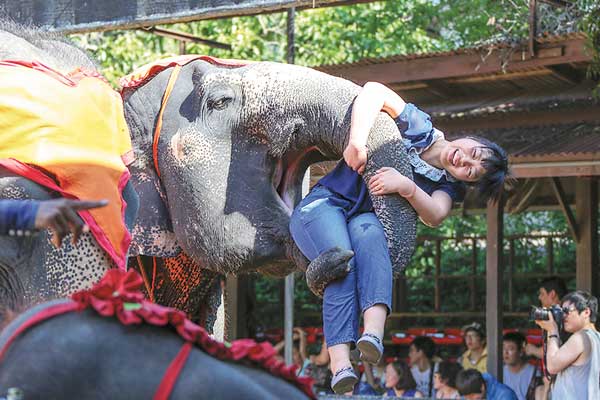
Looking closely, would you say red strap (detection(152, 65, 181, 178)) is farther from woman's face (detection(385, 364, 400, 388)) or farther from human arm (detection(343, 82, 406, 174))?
woman's face (detection(385, 364, 400, 388))

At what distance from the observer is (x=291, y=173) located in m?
3.92

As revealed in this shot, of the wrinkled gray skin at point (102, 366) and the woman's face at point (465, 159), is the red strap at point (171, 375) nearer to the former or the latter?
the wrinkled gray skin at point (102, 366)

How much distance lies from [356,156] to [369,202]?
7.5 inches

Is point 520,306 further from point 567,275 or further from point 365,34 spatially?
point 365,34

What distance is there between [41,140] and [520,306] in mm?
9965

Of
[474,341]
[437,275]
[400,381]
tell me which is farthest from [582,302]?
[437,275]

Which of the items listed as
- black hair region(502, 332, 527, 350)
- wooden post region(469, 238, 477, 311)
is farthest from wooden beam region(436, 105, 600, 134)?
wooden post region(469, 238, 477, 311)

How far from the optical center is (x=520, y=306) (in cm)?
1282

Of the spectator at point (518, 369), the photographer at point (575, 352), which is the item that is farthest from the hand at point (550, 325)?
the spectator at point (518, 369)

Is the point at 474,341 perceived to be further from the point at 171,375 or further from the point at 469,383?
the point at 171,375

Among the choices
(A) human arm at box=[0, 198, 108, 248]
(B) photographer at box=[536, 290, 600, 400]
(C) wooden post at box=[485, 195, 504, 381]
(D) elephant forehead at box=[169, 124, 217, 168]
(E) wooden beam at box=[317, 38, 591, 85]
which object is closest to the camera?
(A) human arm at box=[0, 198, 108, 248]

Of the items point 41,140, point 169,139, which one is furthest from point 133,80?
point 41,140

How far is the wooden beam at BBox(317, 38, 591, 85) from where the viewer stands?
8.44 meters

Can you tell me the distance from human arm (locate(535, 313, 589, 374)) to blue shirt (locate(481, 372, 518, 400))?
1.27 meters
